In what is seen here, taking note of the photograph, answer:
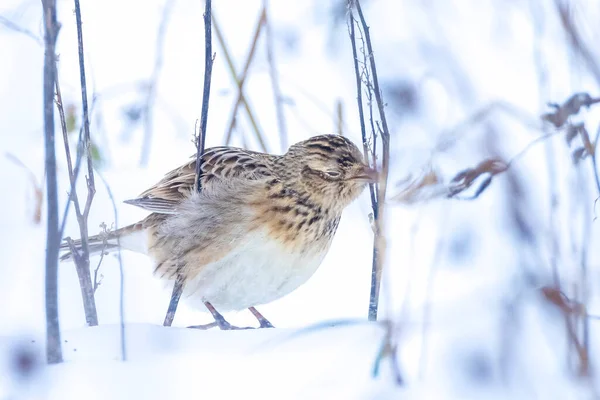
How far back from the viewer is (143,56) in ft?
29.7

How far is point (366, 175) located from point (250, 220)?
0.63 metres

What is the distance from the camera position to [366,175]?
455 cm

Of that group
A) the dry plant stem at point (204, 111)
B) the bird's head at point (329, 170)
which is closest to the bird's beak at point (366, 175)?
the bird's head at point (329, 170)

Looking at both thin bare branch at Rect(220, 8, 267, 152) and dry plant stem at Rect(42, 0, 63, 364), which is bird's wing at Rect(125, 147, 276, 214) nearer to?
thin bare branch at Rect(220, 8, 267, 152)

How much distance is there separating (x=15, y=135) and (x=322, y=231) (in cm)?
298

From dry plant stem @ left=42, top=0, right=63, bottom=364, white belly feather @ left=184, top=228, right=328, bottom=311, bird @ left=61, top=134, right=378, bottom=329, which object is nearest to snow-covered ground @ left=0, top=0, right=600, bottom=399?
dry plant stem @ left=42, top=0, right=63, bottom=364

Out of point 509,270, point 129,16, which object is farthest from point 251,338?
point 129,16

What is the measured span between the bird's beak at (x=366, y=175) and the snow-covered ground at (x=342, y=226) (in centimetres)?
22

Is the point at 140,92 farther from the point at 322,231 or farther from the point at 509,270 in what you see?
the point at 509,270

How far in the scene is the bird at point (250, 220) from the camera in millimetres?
4484

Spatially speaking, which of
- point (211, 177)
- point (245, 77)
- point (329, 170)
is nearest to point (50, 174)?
point (211, 177)

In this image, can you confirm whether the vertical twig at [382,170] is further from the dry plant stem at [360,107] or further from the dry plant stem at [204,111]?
the dry plant stem at [204,111]

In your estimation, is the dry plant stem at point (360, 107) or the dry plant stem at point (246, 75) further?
the dry plant stem at point (246, 75)

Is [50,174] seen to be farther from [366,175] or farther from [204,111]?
[366,175]
